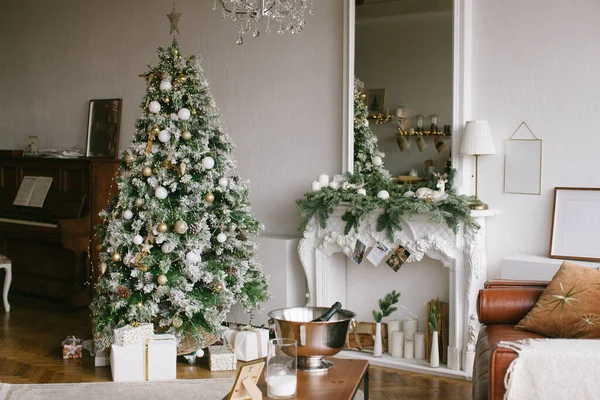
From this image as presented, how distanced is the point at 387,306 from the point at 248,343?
97 centimetres

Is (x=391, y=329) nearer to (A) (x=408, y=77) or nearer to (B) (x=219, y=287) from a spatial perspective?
(B) (x=219, y=287)

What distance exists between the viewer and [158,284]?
4598mm

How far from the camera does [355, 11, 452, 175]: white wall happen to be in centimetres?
480

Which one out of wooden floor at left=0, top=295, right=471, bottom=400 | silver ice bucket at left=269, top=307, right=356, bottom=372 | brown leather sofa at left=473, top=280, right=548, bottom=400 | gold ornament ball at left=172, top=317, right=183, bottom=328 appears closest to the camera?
silver ice bucket at left=269, top=307, right=356, bottom=372

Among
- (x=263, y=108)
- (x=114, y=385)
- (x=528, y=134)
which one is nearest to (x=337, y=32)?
(x=263, y=108)

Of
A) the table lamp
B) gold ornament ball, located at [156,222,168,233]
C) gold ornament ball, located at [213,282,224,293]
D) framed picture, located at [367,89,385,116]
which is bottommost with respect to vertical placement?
gold ornament ball, located at [213,282,224,293]

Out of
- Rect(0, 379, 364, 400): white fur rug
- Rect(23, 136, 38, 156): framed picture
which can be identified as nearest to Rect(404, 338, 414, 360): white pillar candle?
Rect(0, 379, 364, 400): white fur rug

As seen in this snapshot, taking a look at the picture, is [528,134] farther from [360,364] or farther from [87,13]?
[87,13]

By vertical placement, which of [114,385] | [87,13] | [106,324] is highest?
[87,13]

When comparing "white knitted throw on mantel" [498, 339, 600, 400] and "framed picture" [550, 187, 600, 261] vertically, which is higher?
"framed picture" [550, 187, 600, 261]

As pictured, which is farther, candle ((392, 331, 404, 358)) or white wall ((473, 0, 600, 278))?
candle ((392, 331, 404, 358))

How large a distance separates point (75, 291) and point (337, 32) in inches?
125

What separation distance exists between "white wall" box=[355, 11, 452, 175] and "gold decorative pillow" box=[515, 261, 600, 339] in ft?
5.36

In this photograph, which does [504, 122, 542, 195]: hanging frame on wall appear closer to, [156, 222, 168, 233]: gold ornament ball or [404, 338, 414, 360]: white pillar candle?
[404, 338, 414, 360]: white pillar candle
